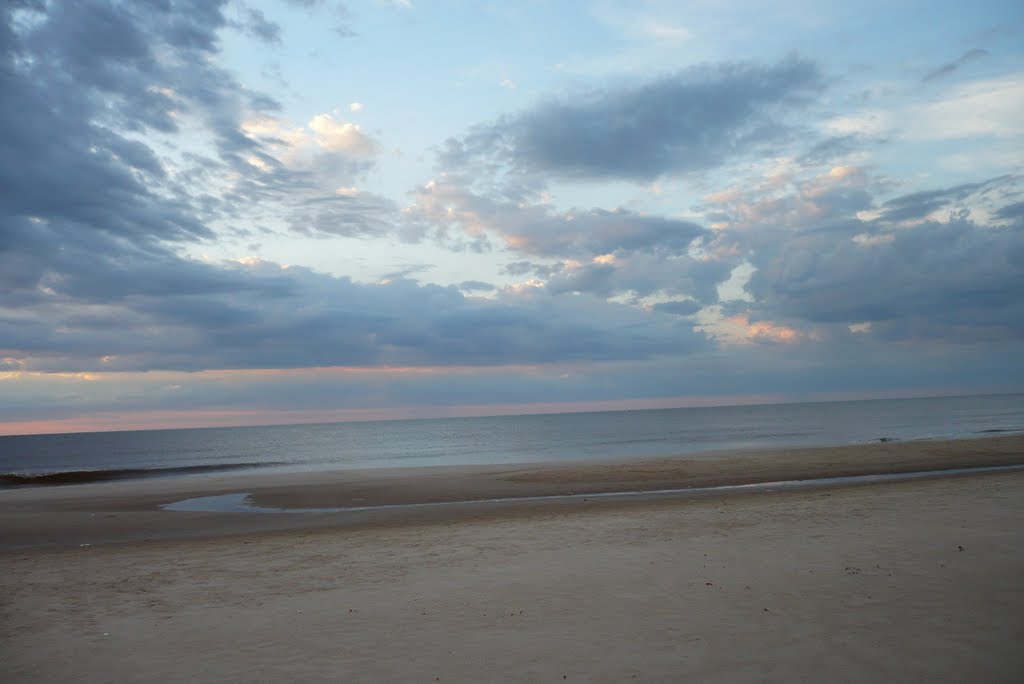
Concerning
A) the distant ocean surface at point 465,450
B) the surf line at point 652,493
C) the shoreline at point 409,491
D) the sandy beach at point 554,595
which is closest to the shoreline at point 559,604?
Result: the sandy beach at point 554,595

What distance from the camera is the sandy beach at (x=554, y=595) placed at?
7594 mm

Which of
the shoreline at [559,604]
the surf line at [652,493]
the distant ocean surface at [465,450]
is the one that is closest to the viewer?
the shoreline at [559,604]

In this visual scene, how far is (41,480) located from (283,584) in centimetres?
4763

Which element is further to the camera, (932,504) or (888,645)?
(932,504)

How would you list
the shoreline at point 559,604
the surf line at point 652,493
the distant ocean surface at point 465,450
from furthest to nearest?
1. the distant ocean surface at point 465,450
2. the surf line at point 652,493
3. the shoreline at point 559,604

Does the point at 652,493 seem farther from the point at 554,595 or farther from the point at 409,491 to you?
the point at 554,595

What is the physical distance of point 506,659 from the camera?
7746 millimetres

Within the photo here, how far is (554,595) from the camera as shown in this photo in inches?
404

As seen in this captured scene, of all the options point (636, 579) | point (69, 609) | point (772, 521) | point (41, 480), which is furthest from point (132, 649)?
point (41, 480)

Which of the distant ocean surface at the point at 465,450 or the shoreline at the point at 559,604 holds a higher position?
the shoreline at the point at 559,604

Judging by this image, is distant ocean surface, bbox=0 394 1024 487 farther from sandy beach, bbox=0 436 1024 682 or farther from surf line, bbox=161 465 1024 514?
sandy beach, bbox=0 436 1024 682

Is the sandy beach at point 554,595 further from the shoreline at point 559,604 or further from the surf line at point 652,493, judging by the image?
the surf line at point 652,493

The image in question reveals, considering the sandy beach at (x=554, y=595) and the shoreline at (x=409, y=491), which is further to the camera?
the shoreline at (x=409, y=491)

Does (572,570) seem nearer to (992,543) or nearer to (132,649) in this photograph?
(132,649)
